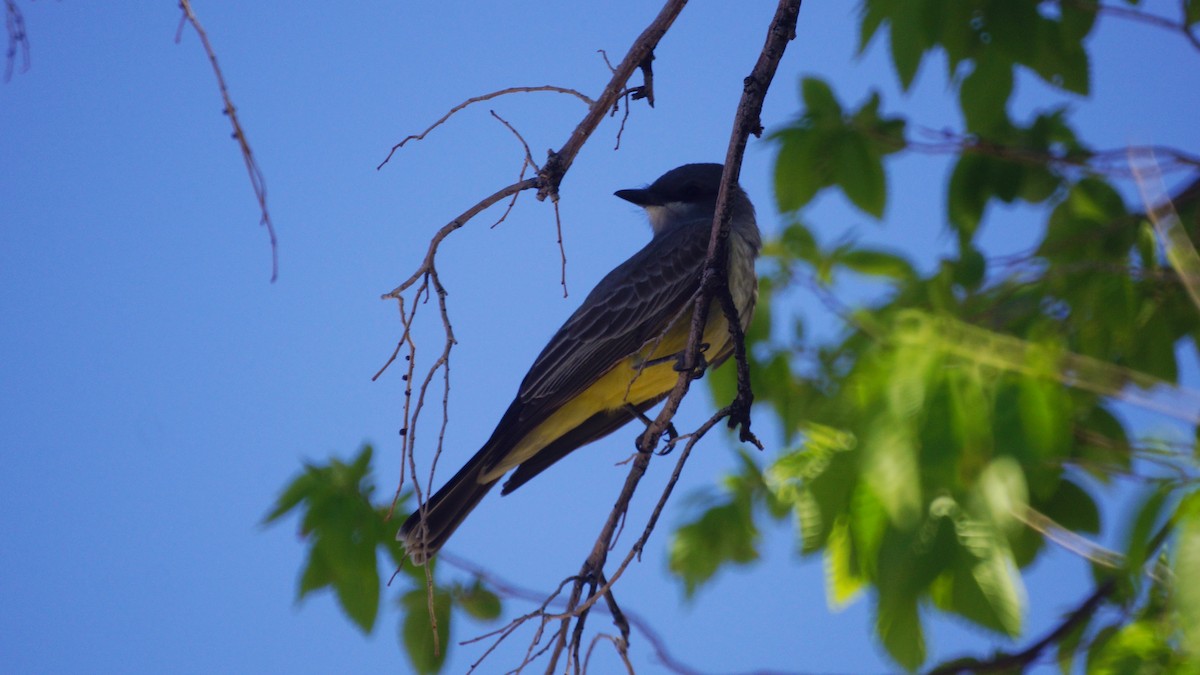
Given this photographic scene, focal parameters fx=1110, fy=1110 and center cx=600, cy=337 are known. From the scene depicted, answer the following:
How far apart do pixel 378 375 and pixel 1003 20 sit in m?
3.83

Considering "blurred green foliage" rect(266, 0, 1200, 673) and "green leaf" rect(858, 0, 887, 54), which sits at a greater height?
"green leaf" rect(858, 0, 887, 54)

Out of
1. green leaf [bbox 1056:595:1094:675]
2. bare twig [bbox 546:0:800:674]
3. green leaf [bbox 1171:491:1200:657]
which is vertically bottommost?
green leaf [bbox 1171:491:1200:657]

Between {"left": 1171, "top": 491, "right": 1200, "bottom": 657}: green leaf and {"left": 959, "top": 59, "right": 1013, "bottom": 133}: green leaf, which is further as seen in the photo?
{"left": 959, "top": 59, "right": 1013, "bottom": 133}: green leaf

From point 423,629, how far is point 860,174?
3250 millimetres

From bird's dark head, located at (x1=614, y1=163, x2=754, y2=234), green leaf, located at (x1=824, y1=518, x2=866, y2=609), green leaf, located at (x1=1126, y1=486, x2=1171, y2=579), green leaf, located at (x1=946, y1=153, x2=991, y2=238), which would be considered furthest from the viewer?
bird's dark head, located at (x1=614, y1=163, x2=754, y2=234)

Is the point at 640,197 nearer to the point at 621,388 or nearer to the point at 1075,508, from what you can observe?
the point at 621,388

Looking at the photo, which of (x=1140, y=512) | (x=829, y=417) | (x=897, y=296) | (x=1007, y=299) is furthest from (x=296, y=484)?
(x=1140, y=512)

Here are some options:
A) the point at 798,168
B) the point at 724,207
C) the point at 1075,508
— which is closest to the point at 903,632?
the point at 724,207

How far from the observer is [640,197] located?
Result: 21.7 ft

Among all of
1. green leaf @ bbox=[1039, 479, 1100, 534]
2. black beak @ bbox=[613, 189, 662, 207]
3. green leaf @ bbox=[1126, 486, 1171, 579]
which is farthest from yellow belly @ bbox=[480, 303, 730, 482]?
green leaf @ bbox=[1126, 486, 1171, 579]

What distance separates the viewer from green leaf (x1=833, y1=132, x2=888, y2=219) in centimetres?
590

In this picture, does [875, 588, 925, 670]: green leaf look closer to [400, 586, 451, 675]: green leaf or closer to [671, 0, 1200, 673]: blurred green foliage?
[671, 0, 1200, 673]: blurred green foliage

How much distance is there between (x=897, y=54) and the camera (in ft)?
17.1

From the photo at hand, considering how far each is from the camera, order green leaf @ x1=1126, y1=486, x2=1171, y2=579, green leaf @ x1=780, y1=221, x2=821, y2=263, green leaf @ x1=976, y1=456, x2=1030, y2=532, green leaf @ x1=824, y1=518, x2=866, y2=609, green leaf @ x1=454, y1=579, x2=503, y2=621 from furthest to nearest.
A: green leaf @ x1=780, y1=221, x2=821, y2=263 < green leaf @ x1=454, y1=579, x2=503, y2=621 < green leaf @ x1=824, y1=518, x2=866, y2=609 < green leaf @ x1=976, y1=456, x2=1030, y2=532 < green leaf @ x1=1126, y1=486, x2=1171, y2=579
